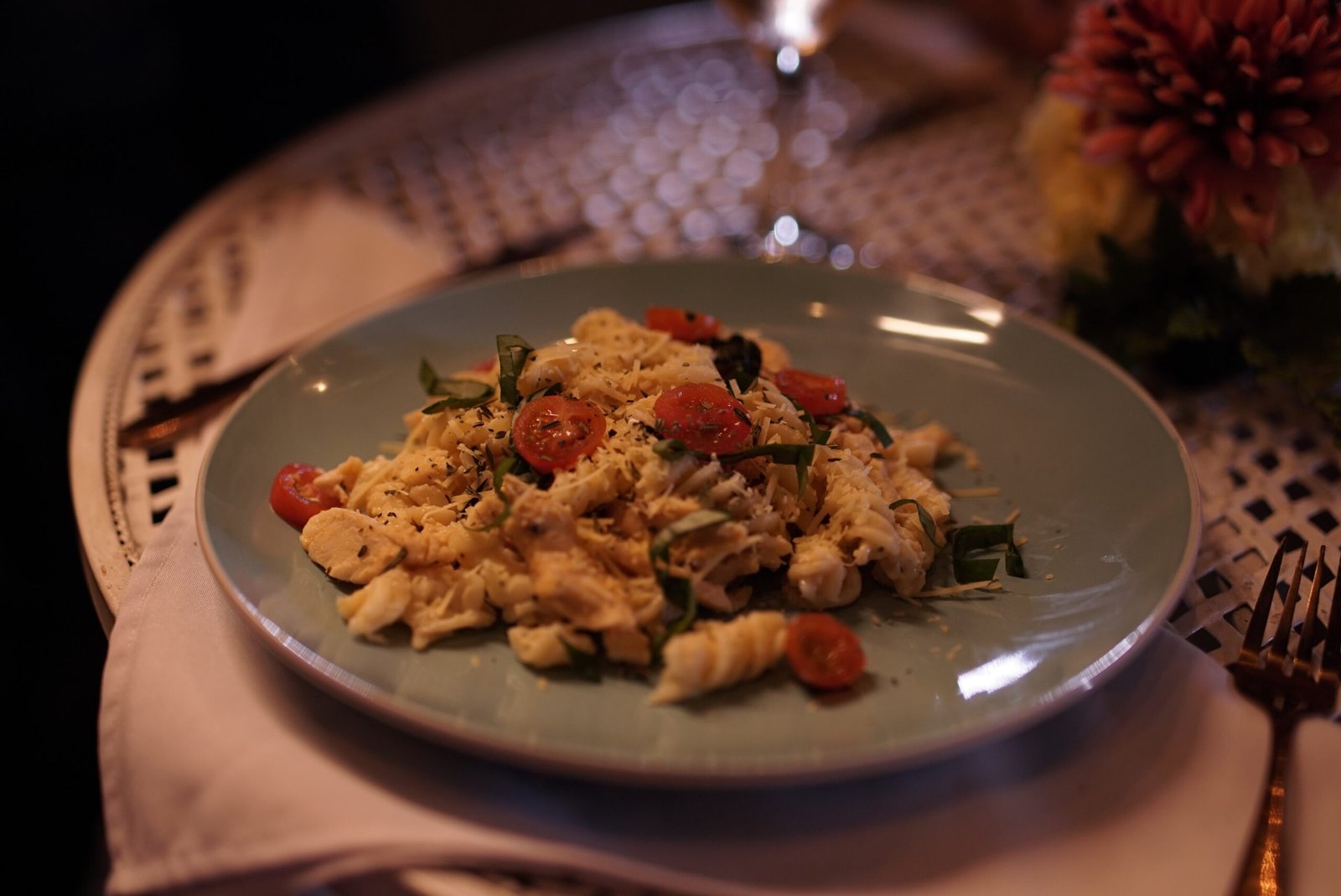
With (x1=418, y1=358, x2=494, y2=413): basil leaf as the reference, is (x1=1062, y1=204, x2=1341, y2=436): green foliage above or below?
below

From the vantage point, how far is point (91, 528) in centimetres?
187

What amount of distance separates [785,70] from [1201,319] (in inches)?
51.3

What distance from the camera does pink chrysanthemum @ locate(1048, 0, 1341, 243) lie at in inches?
79.5

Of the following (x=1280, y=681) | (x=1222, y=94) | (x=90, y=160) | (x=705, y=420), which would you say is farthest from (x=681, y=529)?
(x=90, y=160)

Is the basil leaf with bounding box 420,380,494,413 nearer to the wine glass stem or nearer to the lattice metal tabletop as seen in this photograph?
the lattice metal tabletop

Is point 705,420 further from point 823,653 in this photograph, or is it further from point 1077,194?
point 1077,194

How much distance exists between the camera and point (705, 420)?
1666 millimetres

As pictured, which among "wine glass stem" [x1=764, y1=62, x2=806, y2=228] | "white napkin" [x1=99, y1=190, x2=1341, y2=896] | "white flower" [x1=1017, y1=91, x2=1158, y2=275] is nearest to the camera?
"white napkin" [x1=99, y1=190, x2=1341, y2=896]

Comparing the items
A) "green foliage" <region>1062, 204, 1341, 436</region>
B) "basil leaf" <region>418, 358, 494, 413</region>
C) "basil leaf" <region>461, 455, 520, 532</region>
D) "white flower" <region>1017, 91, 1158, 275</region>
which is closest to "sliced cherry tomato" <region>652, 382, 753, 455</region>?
"basil leaf" <region>461, 455, 520, 532</region>

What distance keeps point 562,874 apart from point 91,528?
118 cm

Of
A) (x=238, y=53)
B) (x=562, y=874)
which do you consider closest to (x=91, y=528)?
(x=562, y=874)

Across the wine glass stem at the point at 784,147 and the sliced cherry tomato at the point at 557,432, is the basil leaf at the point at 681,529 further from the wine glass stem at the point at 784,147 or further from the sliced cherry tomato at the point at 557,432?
the wine glass stem at the point at 784,147

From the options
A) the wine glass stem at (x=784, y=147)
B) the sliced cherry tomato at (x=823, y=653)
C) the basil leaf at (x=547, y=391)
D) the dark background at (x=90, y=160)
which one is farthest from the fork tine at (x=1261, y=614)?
the dark background at (x=90, y=160)

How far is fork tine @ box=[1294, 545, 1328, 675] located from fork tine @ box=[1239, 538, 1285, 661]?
5 cm
